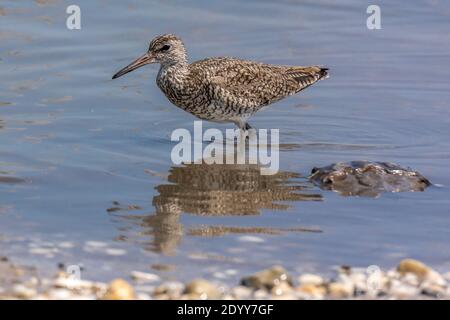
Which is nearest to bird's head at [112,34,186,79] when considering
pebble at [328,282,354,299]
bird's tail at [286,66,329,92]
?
bird's tail at [286,66,329,92]

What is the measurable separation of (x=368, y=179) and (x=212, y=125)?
294 centimetres

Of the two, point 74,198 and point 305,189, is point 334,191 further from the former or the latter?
point 74,198

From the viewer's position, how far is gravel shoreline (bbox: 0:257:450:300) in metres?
7.13

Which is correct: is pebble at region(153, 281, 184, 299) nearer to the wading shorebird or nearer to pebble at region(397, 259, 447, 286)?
pebble at region(397, 259, 447, 286)

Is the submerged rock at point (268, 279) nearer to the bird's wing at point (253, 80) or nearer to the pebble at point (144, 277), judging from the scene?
the pebble at point (144, 277)

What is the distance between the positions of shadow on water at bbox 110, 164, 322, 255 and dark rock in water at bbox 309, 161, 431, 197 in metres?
0.20

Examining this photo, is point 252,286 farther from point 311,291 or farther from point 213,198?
point 213,198

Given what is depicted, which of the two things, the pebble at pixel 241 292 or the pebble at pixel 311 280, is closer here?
the pebble at pixel 241 292

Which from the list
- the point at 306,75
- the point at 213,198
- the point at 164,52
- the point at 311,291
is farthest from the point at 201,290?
the point at 306,75

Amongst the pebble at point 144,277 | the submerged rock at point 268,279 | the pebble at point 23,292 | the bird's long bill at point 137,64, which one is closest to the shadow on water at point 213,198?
the pebble at point 144,277

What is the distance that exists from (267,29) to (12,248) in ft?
24.6

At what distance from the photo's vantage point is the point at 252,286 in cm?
741

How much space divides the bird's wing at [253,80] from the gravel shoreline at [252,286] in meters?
4.12

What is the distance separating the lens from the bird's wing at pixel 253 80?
11.5 meters
